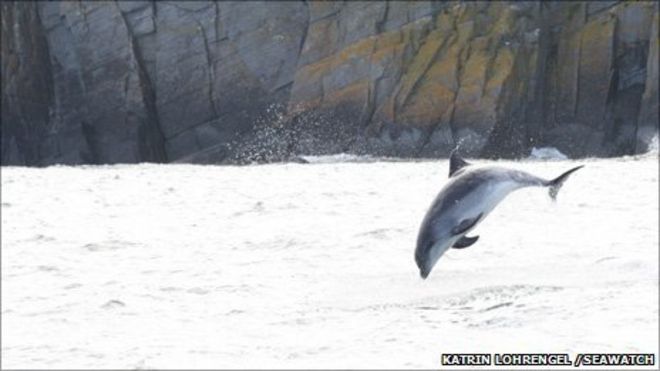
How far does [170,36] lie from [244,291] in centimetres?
2137

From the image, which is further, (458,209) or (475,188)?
(475,188)

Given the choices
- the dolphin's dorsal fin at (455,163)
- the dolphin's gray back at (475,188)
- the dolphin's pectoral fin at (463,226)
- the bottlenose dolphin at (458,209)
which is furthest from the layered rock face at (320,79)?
the dolphin's pectoral fin at (463,226)

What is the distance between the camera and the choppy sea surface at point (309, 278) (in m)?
6.30

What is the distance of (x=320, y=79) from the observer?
89.1ft

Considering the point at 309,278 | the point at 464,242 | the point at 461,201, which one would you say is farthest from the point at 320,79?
the point at 461,201

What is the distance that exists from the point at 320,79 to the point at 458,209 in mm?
20407

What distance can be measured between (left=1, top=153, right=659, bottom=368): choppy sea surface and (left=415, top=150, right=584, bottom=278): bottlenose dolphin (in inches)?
17.7

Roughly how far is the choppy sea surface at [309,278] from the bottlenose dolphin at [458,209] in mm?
450

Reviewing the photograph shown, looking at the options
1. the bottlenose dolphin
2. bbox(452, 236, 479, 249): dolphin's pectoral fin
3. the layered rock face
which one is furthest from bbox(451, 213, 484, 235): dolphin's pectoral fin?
the layered rock face

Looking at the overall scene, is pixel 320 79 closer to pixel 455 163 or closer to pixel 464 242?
pixel 455 163

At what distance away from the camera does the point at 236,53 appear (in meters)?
28.3

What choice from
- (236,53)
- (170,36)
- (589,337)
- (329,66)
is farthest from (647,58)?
(589,337)

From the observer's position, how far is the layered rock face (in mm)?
25812

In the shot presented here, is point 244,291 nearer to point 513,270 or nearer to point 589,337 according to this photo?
point 513,270
